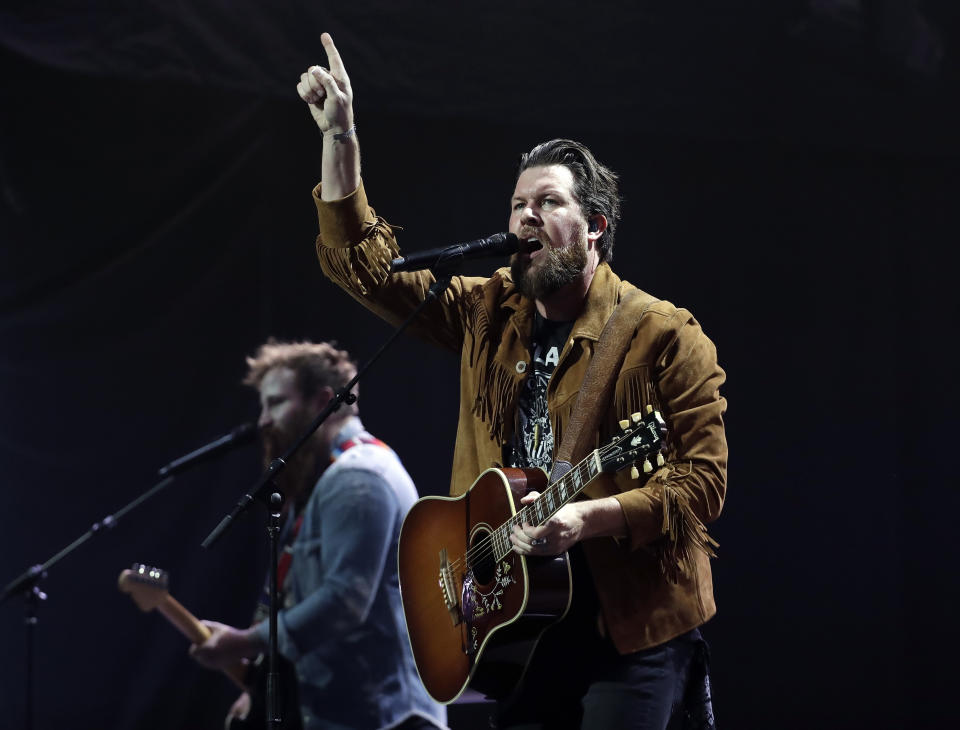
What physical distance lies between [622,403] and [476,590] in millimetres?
553

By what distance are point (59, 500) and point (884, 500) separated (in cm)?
384

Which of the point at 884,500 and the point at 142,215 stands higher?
the point at 142,215

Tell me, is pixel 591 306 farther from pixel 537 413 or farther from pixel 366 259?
pixel 366 259

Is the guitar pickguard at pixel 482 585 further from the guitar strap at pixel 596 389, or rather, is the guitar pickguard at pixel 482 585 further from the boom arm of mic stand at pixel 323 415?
the boom arm of mic stand at pixel 323 415

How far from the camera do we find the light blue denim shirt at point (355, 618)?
3.94m

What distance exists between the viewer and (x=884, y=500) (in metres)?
5.22

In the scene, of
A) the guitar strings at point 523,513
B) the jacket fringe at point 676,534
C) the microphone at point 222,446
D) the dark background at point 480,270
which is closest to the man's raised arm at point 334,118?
the guitar strings at point 523,513

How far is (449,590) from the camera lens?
8.50ft

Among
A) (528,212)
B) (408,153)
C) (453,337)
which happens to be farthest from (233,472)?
(528,212)

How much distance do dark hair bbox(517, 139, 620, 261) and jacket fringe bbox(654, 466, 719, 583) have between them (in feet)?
2.33

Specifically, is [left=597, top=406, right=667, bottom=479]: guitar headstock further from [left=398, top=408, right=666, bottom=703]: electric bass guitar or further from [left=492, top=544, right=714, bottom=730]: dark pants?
[left=492, top=544, right=714, bottom=730]: dark pants

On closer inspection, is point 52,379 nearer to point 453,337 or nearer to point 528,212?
point 453,337

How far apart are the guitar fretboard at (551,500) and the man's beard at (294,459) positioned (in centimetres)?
208

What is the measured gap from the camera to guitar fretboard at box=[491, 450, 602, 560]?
216cm
